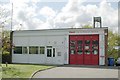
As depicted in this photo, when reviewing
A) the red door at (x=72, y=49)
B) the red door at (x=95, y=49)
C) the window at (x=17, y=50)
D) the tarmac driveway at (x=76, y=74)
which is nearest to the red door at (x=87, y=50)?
the red door at (x=95, y=49)

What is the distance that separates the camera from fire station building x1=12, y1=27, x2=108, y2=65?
111 feet

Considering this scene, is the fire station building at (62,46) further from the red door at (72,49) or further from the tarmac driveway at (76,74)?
→ the tarmac driveway at (76,74)

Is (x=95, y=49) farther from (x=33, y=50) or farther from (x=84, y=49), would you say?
(x=33, y=50)

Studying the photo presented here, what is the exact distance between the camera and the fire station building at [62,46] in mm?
33750

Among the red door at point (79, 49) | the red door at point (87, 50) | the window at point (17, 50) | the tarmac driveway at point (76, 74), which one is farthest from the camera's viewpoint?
the window at point (17, 50)

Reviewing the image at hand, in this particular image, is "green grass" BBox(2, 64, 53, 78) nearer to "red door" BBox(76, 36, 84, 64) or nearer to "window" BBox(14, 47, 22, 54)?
"red door" BBox(76, 36, 84, 64)

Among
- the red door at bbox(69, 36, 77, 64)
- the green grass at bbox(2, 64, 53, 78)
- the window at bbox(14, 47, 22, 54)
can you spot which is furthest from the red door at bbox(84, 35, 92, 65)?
the green grass at bbox(2, 64, 53, 78)

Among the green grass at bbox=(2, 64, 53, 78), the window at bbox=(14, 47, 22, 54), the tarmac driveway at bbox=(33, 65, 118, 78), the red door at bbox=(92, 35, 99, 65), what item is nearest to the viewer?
the green grass at bbox=(2, 64, 53, 78)

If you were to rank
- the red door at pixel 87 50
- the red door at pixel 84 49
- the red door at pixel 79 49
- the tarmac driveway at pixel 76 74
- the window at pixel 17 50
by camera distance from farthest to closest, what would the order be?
1. the window at pixel 17 50
2. the red door at pixel 79 49
3. the red door at pixel 87 50
4. the red door at pixel 84 49
5. the tarmac driveway at pixel 76 74

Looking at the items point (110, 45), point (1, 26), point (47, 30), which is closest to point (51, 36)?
point (47, 30)

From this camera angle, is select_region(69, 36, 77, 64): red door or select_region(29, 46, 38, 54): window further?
select_region(29, 46, 38, 54): window

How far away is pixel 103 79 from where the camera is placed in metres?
16.2

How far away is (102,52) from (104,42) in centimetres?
124

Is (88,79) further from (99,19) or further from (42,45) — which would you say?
(99,19)
